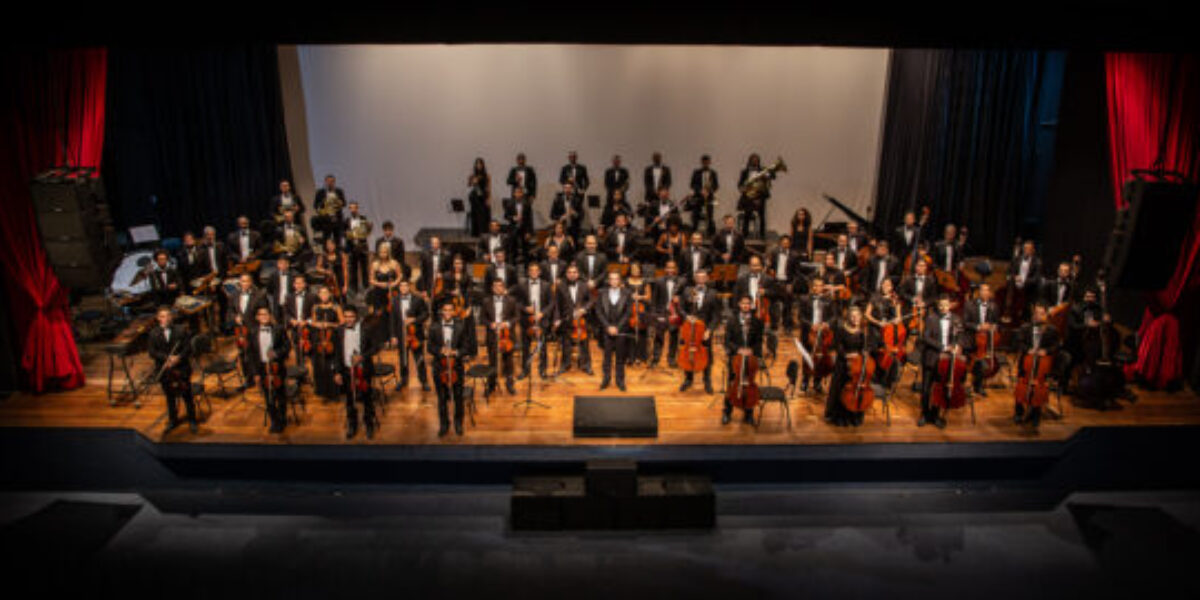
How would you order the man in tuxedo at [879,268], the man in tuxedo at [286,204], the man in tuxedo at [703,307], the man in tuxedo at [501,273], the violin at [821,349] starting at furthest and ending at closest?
the man in tuxedo at [286,204] < the man in tuxedo at [879,268] < the man in tuxedo at [501,273] < the man in tuxedo at [703,307] < the violin at [821,349]

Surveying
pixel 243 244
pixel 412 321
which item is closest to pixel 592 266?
pixel 412 321

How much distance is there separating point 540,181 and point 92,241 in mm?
6925

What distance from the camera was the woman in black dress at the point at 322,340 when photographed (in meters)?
7.93

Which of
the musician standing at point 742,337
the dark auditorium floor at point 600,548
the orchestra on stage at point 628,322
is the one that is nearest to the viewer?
the dark auditorium floor at point 600,548

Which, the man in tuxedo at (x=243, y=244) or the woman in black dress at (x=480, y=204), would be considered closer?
the man in tuxedo at (x=243, y=244)

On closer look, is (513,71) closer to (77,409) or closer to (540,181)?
(540,181)

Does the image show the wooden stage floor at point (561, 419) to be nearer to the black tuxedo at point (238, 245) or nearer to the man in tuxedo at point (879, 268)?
the man in tuxedo at point (879, 268)

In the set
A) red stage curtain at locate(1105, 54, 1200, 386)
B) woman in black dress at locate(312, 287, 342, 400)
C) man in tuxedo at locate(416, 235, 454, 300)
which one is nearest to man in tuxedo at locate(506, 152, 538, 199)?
man in tuxedo at locate(416, 235, 454, 300)

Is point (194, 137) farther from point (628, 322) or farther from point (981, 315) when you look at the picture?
point (981, 315)

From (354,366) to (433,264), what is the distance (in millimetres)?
2342

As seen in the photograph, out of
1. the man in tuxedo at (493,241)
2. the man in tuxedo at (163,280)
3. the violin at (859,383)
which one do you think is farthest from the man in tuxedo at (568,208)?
the violin at (859,383)

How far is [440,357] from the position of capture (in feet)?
24.1

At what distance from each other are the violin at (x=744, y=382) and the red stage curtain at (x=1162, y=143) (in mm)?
3931

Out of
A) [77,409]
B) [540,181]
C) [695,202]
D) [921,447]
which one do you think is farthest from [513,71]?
[921,447]
